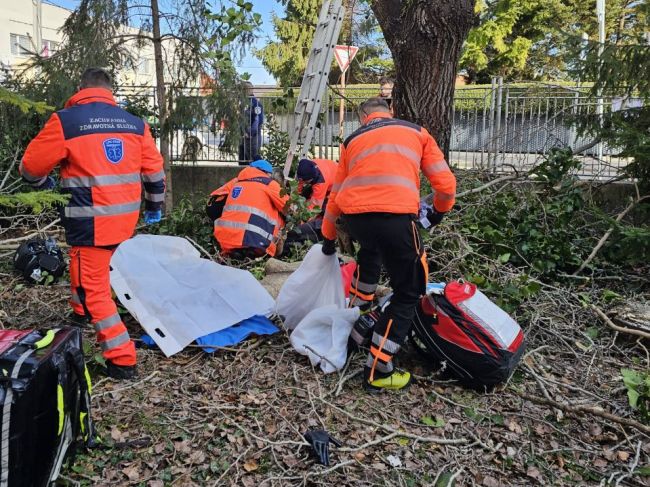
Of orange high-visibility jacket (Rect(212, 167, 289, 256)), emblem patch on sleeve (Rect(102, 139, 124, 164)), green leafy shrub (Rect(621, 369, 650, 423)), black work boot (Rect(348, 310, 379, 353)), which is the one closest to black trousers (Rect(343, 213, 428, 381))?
black work boot (Rect(348, 310, 379, 353))

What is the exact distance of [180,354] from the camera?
3.75 metres

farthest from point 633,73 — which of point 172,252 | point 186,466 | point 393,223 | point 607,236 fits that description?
point 186,466

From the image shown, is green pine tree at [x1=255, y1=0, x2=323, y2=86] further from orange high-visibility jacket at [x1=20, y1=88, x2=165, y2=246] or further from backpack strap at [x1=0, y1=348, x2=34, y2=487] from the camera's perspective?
backpack strap at [x1=0, y1=348, x2=34, y2=487]

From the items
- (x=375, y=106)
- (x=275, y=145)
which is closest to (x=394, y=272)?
(x=375, y=106)

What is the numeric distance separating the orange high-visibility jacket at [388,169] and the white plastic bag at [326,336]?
2.32 ft

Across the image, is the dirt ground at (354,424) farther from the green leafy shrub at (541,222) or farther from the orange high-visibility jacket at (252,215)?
the orange high-visibility jacket at (252,215)

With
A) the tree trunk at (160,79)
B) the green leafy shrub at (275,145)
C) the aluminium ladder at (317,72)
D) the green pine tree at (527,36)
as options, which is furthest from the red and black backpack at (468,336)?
the green pine tree at (527,36)

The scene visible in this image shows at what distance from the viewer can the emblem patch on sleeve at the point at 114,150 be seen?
3301 mm

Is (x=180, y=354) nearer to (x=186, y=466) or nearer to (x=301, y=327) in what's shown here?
(x=301, y=327)

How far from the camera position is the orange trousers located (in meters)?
3.29

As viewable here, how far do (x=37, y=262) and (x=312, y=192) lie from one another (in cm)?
259

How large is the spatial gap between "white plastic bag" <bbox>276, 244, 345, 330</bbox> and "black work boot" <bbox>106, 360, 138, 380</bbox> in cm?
108

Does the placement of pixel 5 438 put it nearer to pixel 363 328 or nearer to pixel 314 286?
pixel 363 328

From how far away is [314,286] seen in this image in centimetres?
391
